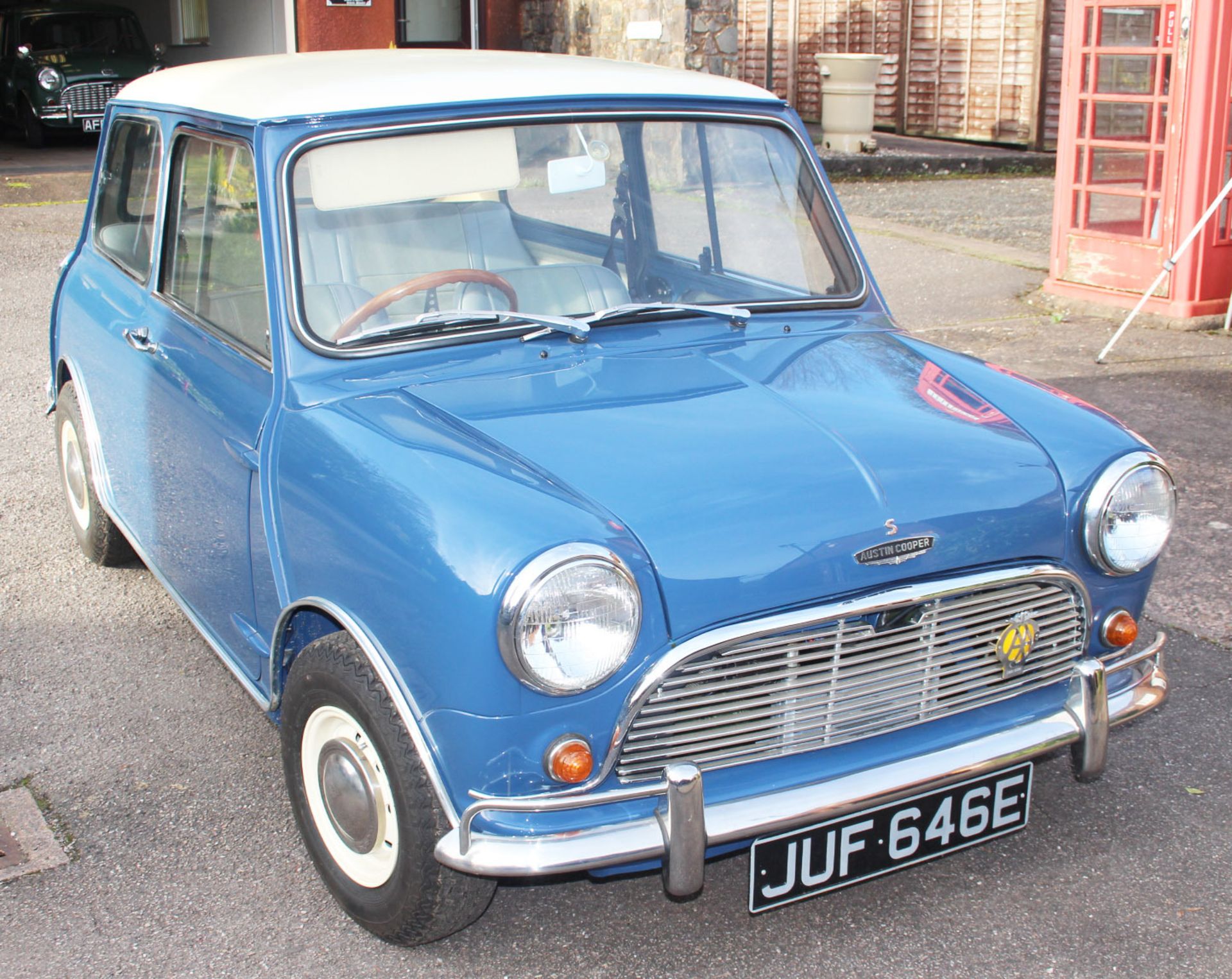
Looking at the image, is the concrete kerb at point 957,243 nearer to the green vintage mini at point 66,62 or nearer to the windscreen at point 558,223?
the windscreen at point 558,223

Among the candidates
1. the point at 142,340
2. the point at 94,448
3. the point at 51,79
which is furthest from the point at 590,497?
the point at 51,79

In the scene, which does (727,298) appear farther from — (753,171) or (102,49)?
(102,49)

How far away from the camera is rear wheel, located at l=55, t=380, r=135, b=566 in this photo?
165 inches

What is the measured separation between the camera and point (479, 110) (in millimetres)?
3051

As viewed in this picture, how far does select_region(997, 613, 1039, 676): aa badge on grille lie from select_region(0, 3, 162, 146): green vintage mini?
1571 centimetres

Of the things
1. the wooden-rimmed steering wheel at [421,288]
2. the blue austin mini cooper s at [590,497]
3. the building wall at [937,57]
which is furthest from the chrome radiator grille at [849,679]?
the building wall at [937,57]

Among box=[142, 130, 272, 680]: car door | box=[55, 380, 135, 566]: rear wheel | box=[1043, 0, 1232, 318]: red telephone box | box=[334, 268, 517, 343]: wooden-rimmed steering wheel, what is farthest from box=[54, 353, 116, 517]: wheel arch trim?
box=[1043, 0, 1232, 318]: red telephone box

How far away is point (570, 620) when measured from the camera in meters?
2.14

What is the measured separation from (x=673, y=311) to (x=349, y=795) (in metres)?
1.34

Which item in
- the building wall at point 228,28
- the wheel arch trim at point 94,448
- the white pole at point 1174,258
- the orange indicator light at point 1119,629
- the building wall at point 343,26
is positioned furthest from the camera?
the building wall at point 228,28

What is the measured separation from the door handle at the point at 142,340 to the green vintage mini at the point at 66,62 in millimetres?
13907

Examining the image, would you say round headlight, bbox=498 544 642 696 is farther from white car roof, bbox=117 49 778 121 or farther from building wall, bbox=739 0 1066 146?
building wall, bbox=739 0 1066 146

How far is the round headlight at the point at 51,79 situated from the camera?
52.6 ft

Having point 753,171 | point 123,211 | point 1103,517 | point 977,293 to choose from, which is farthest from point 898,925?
point 977,293
